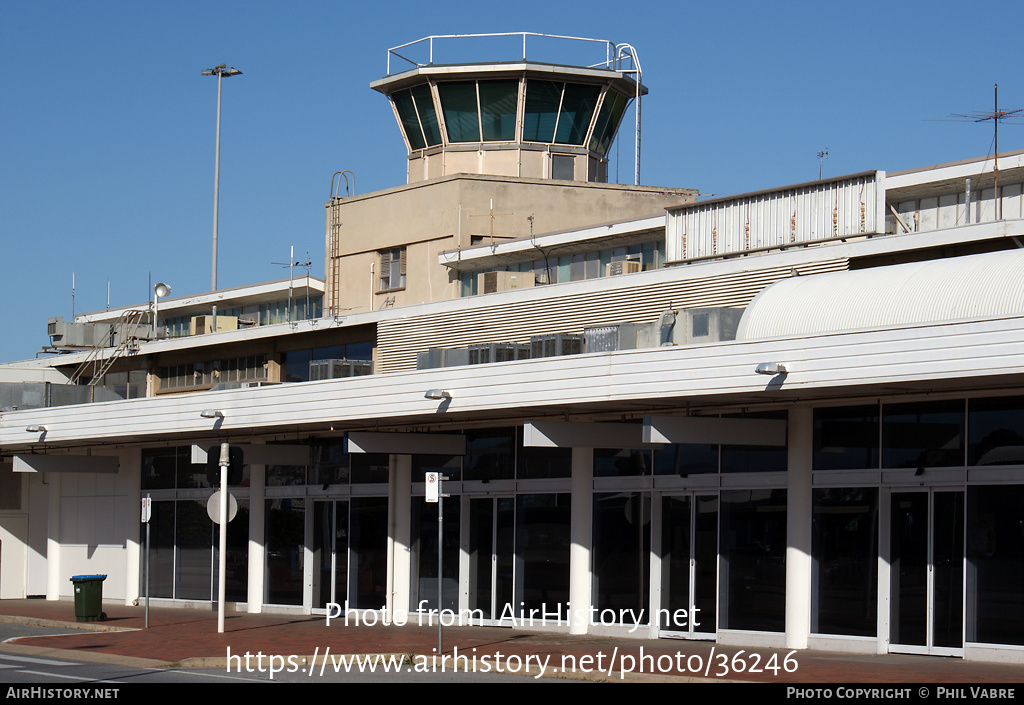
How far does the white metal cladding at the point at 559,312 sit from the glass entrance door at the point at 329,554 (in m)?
3.39

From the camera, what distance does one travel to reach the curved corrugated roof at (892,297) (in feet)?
56.4

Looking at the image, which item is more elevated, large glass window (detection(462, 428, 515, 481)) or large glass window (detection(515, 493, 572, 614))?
large glass window (detection(462, 428, 515, 481))

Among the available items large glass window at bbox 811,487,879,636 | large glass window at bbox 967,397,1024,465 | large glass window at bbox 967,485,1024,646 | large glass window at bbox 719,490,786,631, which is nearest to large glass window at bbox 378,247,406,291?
large glass window at bbox 719,490,786,631

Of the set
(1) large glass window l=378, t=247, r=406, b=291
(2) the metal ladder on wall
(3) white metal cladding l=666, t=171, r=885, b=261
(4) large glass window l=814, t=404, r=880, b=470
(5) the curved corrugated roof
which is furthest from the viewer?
(2) the metal ladder on wall

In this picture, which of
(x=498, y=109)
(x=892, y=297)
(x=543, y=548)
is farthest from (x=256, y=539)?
(x=892, y=297)

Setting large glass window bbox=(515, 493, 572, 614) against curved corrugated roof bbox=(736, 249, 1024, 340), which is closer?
curved corrugated roof bbox=(736, 249, 1024, 340)

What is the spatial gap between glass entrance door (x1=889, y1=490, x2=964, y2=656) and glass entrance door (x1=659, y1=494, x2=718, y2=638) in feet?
11.2

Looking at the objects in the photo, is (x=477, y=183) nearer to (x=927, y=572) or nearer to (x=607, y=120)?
(x=607, y=120)

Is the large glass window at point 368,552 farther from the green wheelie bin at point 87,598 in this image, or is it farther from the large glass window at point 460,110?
the large glass window at point 460,110

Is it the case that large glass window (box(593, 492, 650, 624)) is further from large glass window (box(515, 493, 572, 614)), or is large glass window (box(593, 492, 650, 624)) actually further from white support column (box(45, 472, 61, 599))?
white support column (box(45, 472, 61, 599))

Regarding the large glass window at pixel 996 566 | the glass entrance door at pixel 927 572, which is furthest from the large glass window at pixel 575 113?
the large glass window at pixel 996 566

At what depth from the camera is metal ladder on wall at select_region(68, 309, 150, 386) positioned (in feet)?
127

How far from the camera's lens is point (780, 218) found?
24938mm
